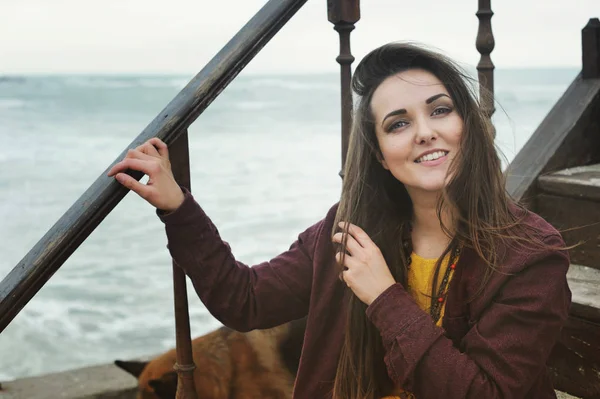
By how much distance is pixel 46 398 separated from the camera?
3.01m

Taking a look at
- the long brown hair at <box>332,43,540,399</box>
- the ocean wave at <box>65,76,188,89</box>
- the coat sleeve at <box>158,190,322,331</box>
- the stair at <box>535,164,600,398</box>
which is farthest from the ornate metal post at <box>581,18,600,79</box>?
the ocean wave at <box>65,76,188,89</box>

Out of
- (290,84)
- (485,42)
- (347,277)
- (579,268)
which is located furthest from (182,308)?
(290,84)

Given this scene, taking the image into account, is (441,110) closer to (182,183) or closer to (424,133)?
(424,133)

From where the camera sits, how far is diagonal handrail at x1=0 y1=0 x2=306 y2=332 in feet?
4.70

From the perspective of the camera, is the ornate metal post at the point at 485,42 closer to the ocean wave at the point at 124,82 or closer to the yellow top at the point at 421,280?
the yellow top at the point at 421,280

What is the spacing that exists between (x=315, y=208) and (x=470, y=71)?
917 centimetres

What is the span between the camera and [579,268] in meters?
2.29

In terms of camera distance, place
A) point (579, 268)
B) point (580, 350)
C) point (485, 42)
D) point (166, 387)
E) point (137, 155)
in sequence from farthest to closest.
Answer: point (166, 387) → point (485, 42) → point (579, 268) → point (580, 350) → point (137, 155)

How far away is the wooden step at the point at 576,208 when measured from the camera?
2.27 meters

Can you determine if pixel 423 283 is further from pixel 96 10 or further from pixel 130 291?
pixel 96 10

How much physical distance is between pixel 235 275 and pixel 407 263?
412 millimetres

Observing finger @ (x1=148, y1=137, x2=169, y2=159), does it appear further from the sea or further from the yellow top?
the sea

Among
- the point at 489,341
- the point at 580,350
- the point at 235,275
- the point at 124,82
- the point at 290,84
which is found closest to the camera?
the point at 489,341

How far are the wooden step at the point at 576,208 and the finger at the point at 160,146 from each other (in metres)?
1.29
